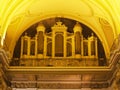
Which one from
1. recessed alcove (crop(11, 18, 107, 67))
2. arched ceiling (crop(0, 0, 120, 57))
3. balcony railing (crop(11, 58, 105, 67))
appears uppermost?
arched ceiling (crop(0, 0, 120, 57))

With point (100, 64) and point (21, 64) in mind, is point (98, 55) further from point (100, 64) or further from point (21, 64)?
point (21, 64)

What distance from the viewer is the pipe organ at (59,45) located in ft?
50.2

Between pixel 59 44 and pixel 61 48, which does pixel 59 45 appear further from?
pixel 61 48

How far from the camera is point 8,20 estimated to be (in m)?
14.0

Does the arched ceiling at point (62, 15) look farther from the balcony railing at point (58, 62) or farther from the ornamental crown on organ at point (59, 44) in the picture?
the balcony railing at point (58, 62)

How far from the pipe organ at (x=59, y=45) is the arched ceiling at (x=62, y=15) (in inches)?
18.1

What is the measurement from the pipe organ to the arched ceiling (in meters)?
0.46

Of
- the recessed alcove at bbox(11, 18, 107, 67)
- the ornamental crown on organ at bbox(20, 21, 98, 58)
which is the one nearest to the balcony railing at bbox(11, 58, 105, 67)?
the recessed alcove at bbox(11, 18, 107, 67)

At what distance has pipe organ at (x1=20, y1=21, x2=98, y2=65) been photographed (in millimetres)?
15312

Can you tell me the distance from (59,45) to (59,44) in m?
0.04

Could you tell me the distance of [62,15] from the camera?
16.2m

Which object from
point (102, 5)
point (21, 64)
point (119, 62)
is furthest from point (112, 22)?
point (21, 64)

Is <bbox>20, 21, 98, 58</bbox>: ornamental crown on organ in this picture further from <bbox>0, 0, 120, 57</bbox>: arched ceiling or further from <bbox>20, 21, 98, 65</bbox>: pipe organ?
<bbox>0, 0, 120, 57</bbox>: arched ceiling

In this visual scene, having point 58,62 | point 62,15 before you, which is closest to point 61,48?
point 58,62
